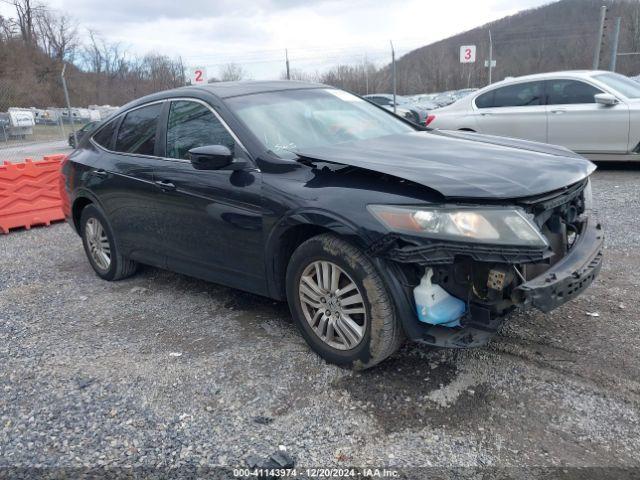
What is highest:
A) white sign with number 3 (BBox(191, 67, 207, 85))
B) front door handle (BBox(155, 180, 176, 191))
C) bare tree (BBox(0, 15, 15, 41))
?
bare tree (BBox(0, 15, 15, 41))

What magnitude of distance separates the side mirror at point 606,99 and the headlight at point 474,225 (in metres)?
6.53

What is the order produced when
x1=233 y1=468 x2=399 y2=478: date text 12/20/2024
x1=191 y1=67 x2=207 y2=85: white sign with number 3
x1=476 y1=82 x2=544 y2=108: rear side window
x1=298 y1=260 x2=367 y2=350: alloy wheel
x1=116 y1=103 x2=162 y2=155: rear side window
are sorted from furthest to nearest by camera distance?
x1=191 y1=67 x2=207 y2=85: white sign with number 3, x1=476 y1=82 x2=544 y2=108: rear side window, x1=116 y1=103 x2=162 y2=155: rear side window, x1=298 y1=260 x2=367 y2=350: alloy wheel, x1=233 y1=468 x2=399 y2=478: date text 12/20/2024

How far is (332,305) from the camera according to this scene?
10.4ft

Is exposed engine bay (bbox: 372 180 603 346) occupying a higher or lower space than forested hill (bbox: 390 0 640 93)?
lower

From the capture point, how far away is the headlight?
2629 mm

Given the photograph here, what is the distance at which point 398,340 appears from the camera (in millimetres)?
3000

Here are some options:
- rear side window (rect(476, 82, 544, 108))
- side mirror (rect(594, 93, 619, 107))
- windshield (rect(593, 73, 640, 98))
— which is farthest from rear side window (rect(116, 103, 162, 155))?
windshield (rect(593, 73, 640, 98))

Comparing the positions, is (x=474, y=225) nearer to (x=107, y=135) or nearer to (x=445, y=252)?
(x=445, y=252)

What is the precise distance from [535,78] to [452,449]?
780 cm

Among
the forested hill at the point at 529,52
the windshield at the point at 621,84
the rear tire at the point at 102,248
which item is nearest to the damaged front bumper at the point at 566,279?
the rear tire at the point at 102,248

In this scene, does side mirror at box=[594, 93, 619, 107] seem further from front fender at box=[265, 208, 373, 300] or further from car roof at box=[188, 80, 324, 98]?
front fender at box=[265, 208, 373, 300]

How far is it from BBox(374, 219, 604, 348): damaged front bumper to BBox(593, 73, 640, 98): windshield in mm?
6598

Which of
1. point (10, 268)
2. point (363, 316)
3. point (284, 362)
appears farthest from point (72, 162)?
point (363, 316)

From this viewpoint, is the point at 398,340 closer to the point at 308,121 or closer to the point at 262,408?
the point at 262,408
